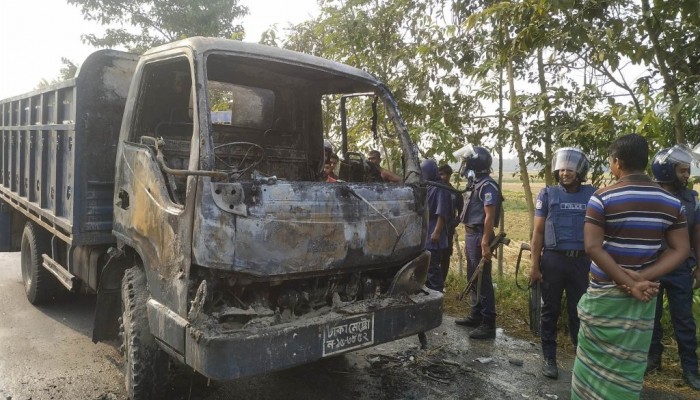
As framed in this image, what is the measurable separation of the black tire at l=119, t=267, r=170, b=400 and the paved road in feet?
0.96

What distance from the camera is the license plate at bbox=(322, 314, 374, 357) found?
2.82 m

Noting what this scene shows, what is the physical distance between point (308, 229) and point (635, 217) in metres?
1.71

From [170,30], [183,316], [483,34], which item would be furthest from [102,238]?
[170,30]

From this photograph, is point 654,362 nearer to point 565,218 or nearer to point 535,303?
point 535,303

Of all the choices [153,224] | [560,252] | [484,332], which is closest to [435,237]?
[484,332]

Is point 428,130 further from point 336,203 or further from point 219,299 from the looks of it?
point 219,299

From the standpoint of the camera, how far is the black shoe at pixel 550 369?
3.78 metres

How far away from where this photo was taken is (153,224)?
3.01 m

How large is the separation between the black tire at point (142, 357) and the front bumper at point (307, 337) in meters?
0.61

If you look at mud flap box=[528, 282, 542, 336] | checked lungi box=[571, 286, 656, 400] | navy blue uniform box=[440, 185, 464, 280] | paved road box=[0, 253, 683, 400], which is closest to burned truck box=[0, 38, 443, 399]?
paved road box=[0, 253, 683, 400]

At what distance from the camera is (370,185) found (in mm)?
3215

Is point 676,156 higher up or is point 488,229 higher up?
point 676,156

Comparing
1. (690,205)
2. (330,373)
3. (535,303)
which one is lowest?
(330,373)

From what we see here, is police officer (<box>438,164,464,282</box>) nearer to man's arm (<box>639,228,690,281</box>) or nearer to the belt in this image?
the belt
